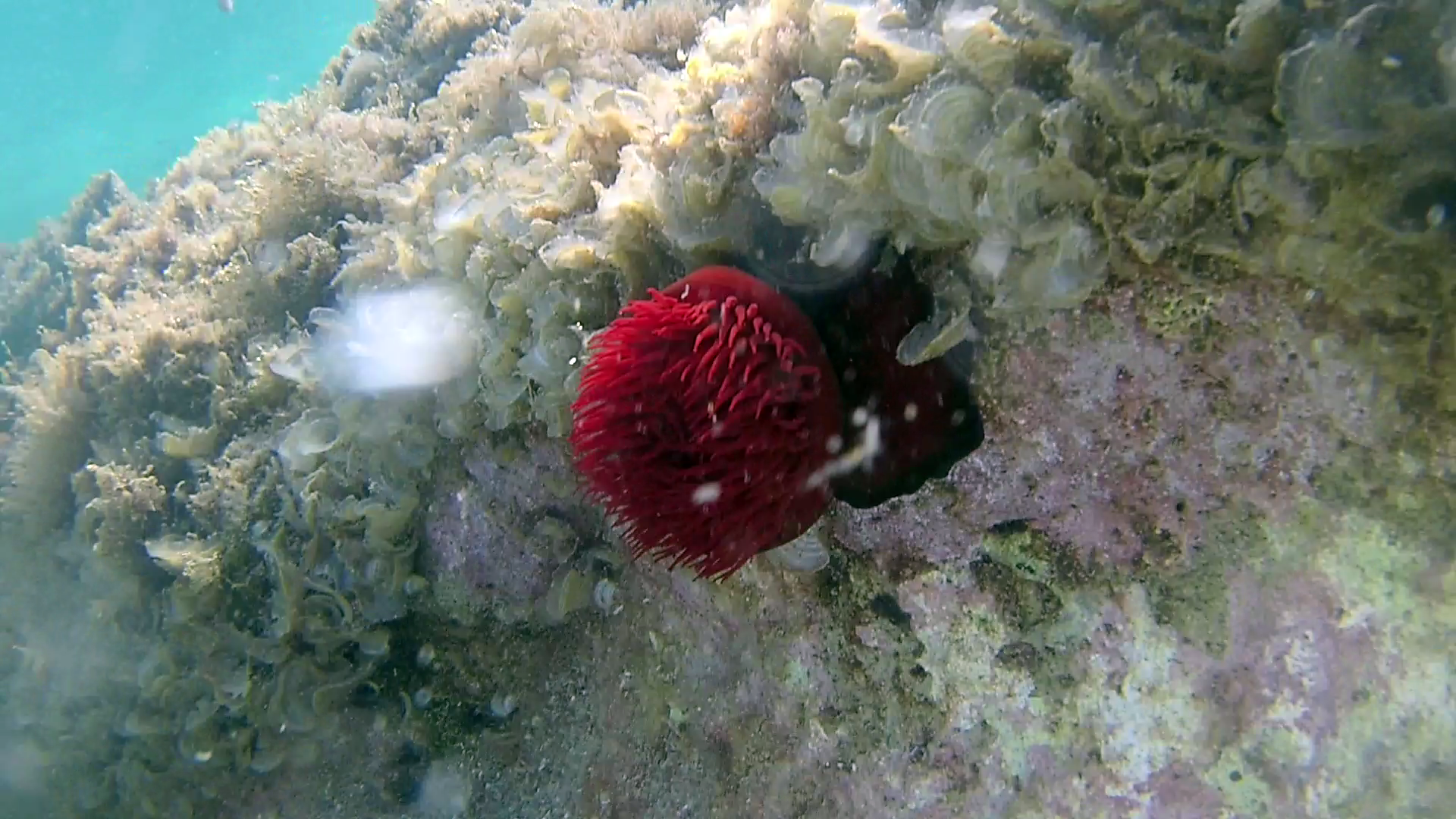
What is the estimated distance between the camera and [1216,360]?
210 centimetres

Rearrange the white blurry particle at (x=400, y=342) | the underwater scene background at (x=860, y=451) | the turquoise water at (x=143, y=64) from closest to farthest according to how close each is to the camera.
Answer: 1. the underwater scene background at (x=860, y=451)
2. the white blurry particle at (x=400, y=342)
3. the turquoise water at (x=143, y=64)

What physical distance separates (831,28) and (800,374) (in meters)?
0.99

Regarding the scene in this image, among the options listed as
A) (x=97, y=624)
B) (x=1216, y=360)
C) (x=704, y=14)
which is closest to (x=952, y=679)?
(x=1216, y=360)

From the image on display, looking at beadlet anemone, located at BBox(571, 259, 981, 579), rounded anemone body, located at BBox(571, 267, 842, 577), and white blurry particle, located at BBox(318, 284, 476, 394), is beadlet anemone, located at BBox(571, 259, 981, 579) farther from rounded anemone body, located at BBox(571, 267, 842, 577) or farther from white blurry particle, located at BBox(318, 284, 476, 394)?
white blurry particle, located at BBox(318, 284, 476, 394)

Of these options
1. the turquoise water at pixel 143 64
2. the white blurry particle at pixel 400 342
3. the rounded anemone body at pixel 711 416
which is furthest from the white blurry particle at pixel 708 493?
the turquoise water at pixel 143 64

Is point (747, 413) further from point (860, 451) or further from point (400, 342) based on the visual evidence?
point (400, 342)

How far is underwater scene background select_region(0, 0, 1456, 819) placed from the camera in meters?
1.90

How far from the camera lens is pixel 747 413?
190 cm

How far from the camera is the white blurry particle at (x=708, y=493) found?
1.95 m

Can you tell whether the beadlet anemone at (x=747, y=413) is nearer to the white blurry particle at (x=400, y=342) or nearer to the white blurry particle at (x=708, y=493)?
the white blurry particle at (x=708, y=493)

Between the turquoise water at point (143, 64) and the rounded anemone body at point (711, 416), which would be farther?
the turquoise water at point (143, 64)

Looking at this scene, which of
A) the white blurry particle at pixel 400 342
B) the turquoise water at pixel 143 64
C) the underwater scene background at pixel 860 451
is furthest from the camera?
the turquoise water at pixel 143 64

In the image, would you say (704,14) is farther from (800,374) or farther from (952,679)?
(952,679)

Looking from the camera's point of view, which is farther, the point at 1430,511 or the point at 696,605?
the point at 696,605
